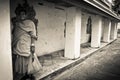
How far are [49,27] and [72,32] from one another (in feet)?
5.77

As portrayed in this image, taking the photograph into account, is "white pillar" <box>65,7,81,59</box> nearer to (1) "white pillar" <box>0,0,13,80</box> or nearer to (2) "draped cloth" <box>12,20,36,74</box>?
(2) "draped cloth" <box>12,20,36,74</box>

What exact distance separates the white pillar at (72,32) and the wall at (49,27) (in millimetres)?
1383

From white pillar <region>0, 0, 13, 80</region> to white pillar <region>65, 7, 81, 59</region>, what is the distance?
3.87m

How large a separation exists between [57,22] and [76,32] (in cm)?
236

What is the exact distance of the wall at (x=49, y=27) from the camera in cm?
722

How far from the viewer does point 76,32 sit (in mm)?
6871

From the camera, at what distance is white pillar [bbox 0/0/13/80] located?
3125 millimetres

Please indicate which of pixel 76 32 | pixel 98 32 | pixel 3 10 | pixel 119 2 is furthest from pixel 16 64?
pixel 119 2

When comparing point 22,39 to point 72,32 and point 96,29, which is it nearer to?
point 72,32

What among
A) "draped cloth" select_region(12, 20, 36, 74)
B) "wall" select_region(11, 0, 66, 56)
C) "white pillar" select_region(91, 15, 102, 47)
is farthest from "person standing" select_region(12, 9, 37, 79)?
"white pillar" select_region(91, 15, 102, 47)

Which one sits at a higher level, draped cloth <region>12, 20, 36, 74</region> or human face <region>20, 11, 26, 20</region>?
human face <region>20, 11, 26, 20</region>

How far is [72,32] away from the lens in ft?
22.3

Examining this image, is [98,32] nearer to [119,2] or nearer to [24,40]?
[24,40]

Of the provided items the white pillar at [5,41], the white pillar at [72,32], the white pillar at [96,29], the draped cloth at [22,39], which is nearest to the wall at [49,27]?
the white pillar at [72,32]
